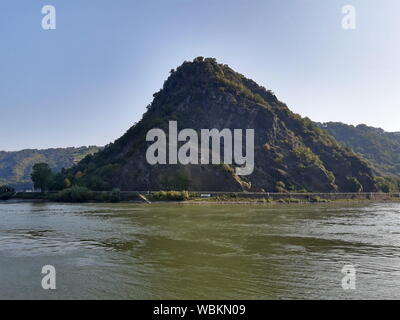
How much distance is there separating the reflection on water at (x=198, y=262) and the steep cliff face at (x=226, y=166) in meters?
83.9

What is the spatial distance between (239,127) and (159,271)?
15234cm

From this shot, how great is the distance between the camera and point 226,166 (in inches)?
5502

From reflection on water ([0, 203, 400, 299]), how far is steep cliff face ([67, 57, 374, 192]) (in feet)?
275

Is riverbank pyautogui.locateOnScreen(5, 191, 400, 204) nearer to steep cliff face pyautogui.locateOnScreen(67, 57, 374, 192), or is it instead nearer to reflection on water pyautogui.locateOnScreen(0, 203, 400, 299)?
steep cliff face pyautogui.locateOnScreen(67, 57, 374, 192)

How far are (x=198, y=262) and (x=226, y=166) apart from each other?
113m

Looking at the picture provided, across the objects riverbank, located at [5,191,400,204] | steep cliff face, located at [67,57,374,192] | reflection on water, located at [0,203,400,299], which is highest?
steep cliff face, located at [67,57,374,192]

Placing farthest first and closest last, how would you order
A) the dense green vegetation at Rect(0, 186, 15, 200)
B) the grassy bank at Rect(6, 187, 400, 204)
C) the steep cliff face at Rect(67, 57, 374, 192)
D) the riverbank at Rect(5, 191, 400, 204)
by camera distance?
the dense green vegetation at Rect(0, 186, 15, 200)
the steep cliff face at Rect(67, 57, 374, 192)
the grassy bank at Rect(6, 187, 400, 204)
the riverbank at Rect(5, 191, 400, 204)

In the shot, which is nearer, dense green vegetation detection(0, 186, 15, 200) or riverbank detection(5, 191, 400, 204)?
riverbank detection(5, 191, 400, 204)

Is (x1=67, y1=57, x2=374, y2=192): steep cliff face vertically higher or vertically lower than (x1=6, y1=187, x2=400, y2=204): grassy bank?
higher

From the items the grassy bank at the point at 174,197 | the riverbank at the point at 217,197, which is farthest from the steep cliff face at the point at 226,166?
the grassy bank at the point at 174,197

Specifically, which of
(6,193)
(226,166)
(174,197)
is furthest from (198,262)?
(6,193)

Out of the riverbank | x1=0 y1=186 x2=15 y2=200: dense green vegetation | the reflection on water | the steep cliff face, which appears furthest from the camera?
x1=0 y1=186 x2=15 y2=200: dense green vegetation

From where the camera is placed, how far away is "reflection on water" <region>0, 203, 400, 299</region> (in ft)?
64.7

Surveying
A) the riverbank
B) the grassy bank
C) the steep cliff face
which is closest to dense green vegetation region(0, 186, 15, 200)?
the riverbank
